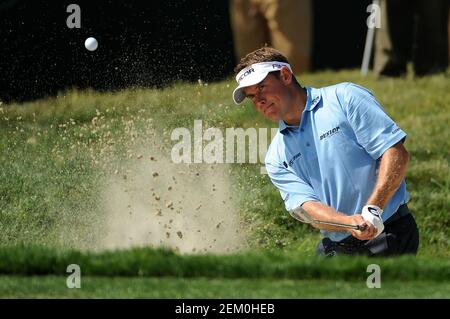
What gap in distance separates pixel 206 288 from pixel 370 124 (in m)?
1.34

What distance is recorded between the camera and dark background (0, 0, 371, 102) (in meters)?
8.73

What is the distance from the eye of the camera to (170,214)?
7934 millimetres

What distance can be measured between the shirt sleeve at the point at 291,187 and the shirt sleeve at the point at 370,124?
35 cm

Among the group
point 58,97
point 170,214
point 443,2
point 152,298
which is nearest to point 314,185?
point 152,298

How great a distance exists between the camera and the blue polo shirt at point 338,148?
16.6 feet

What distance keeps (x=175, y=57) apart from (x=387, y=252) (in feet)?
12.3

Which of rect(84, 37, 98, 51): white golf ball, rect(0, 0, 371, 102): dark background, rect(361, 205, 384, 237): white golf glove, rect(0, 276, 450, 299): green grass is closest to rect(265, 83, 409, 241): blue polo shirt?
rect(361, 205, 384, 237): white golf glove

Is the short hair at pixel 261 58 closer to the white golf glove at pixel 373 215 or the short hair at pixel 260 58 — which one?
the short hair at pixel 260 58
